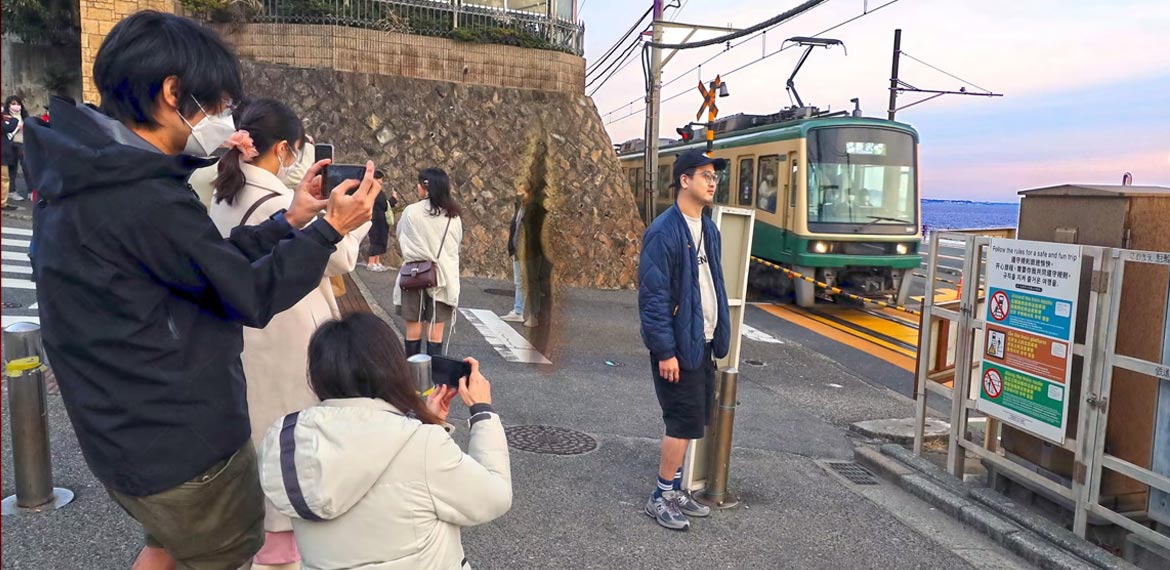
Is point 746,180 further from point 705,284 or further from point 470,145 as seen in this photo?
point 705,284

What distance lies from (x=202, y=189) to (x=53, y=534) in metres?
1.77

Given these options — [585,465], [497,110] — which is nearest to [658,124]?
[497,110]

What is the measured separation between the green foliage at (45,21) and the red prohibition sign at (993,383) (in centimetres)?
1684

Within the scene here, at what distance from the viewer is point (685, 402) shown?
3.91m

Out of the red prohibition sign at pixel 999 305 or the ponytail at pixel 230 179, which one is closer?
the ponytail at pixel 230 179

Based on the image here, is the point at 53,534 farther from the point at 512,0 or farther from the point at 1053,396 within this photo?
the point at 512,0

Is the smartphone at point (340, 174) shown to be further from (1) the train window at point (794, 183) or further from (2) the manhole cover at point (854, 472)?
(1) the train window at point (794, 183)

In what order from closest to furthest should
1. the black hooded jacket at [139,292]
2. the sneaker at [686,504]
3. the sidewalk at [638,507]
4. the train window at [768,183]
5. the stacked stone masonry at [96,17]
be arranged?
1. the black hooded jacket at [139,292]
2. the sidewalk at [638,507]
3. the sneaker at [686,504]
4. the stacked stone masonry at [96,17]
5. the train window at [768,183]

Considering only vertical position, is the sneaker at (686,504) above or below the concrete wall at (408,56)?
below

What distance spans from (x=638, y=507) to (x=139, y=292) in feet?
10.0

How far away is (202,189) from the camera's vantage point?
106 inches

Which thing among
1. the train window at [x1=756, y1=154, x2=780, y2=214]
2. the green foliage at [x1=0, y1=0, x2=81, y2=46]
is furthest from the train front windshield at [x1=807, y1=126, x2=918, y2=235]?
the green foliage at [x1=0, y1=0, x2=81, y2=46]

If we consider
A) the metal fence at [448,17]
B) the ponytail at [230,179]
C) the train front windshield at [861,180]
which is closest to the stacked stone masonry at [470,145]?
the metal fence at [448,17]

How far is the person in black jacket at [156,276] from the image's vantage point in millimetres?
1650
